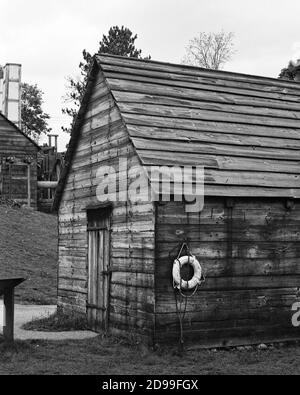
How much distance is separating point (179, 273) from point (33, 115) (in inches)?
2333

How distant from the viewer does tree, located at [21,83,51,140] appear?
66.7 metres

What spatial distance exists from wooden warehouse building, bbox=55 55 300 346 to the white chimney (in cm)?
2662

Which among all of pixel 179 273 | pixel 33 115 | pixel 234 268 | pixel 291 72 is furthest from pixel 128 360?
pixel 33 115

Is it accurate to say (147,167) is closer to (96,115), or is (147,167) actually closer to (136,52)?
(96,115)

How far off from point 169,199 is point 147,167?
637mm

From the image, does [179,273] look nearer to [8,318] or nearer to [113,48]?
[8,318]

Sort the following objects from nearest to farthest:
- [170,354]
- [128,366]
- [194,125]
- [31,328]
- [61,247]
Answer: [128,366] → [170,354] → [194,125] → [31,328] → [61,247]

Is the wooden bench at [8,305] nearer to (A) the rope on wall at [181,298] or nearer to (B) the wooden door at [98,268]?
(B) the wooden door at [98,268]

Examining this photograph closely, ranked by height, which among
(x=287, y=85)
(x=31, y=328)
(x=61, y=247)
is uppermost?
(x=287, y=85)

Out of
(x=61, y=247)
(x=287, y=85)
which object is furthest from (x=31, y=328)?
(x=287, y=85)

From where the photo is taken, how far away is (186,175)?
10633 millimetres

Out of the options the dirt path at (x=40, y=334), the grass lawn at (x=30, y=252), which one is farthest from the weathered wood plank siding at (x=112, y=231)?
the grass lawn at (x=30, y=252)

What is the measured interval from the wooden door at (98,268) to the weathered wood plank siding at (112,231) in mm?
217

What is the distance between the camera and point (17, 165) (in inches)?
1313
